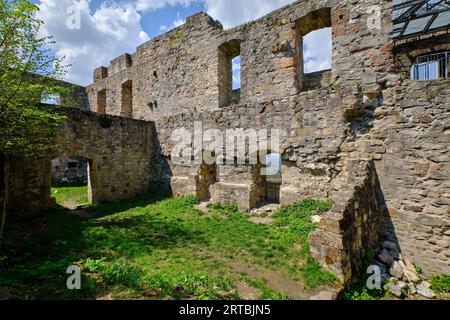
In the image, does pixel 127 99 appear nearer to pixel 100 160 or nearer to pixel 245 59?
pixel 100 160

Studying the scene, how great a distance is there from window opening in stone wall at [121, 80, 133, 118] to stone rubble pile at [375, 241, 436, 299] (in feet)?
50.5

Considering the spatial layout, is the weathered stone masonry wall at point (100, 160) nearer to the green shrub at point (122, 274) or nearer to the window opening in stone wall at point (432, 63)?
the green shrub at point (122, 274)

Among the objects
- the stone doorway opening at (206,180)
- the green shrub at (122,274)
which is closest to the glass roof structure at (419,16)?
the stone doorway opening at (206,180)

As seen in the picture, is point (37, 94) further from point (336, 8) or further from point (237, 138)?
point (336, 8)

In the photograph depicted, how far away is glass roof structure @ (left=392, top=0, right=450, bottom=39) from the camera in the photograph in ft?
32.6

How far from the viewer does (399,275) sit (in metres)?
4.95

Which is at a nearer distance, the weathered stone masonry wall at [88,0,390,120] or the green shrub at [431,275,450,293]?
the green shrub at [431,275,450,293]

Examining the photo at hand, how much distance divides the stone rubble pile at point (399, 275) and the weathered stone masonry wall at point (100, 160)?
9452mm

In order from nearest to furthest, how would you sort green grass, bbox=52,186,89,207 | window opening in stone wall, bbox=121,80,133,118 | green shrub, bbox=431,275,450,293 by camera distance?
green shrub, bbox=431,275,450,293 < green grass, bbox=52,186,89,207 < window opening in stone wall, bbox=121,80,133,118

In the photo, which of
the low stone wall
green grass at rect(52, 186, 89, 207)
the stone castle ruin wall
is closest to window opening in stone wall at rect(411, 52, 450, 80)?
the stone castle ruin wall

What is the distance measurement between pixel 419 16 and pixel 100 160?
15.4m

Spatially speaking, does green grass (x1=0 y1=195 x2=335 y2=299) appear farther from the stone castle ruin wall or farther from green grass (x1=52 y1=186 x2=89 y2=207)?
green grass (x1=52 y1=186 x2=89 y2=207)

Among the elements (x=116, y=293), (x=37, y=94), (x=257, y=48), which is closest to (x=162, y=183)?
(x=37, y=94)
